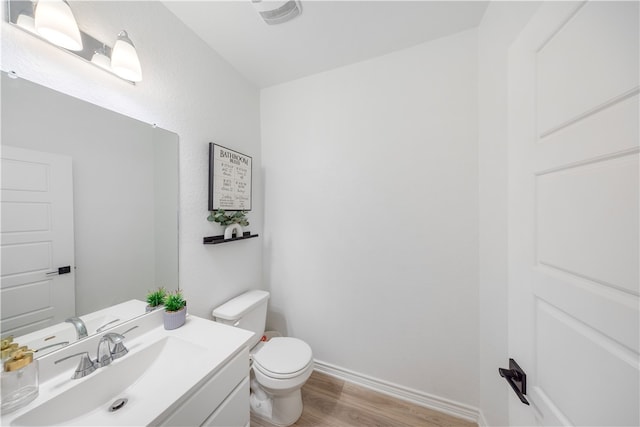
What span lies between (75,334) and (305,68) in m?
2.05

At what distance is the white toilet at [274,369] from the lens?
4.11ft

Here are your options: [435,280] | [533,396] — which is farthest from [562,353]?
[435,280]

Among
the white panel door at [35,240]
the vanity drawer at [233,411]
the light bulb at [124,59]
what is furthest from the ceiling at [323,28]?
the vanity drawer at [233,411]

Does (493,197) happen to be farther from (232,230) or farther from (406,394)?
(232,230)

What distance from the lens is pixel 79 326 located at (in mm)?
866

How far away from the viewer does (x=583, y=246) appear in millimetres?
490

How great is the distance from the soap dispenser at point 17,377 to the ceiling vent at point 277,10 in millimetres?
1754

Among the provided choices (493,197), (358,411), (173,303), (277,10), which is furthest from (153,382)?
(277,10)

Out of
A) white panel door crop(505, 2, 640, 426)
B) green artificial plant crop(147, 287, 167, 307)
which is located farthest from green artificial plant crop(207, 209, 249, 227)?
white panel door crop(505, 2, 640, 426)

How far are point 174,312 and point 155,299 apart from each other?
126mm

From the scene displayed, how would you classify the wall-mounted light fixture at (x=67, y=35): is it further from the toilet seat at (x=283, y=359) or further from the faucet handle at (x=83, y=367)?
the toilet seat at (x=283, y=359)

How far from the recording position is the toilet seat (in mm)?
1253

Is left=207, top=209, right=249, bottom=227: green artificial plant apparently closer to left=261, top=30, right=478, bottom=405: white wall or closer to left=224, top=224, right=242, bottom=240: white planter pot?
left=224, top=224, right=242, bottom=240: white planter pot

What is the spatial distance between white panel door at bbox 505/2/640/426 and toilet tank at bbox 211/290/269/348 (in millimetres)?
1351
